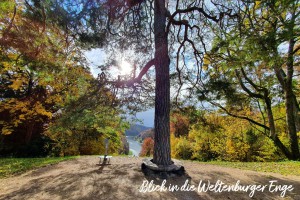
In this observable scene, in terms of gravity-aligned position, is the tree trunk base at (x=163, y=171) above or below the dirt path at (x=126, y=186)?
above

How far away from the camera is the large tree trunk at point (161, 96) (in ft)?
15.7

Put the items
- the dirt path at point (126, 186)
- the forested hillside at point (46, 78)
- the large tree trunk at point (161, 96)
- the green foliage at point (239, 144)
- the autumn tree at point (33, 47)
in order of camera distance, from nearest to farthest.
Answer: the dirt path at point (126, 186) < the autumn tree at point (33, 47) < the forested hillside at point (46, 78) < the large tree trunk at point (161, 96) < the green foliage at point (239, 144)

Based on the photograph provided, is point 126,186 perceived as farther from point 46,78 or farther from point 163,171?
point 46,78

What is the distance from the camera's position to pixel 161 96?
16.4 ft

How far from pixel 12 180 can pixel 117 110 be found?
3407 millimetres

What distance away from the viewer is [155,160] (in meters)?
4.78

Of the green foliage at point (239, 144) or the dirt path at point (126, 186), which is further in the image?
the green foliage at point (239, 144)

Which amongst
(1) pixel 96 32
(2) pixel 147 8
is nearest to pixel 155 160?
(1) pixel 96 32

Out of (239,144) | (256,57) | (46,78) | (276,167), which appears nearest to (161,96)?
(256,57)

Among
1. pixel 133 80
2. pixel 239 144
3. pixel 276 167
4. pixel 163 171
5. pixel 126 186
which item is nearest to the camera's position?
pixel 126 186

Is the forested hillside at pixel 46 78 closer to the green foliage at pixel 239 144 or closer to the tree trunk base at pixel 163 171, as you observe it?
the tree trunk base at pixel 163 171

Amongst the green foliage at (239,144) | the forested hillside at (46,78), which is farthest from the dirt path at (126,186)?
the green foliage at (239,144)

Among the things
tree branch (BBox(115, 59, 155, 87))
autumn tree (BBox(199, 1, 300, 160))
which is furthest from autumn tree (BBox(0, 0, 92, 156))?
autumn tree (BBox(199, 1, 300, 160))

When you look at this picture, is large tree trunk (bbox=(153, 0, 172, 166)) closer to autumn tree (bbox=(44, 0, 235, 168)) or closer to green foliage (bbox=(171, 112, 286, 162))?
autumn tree (bbox=(44, 0, 235, 168))
